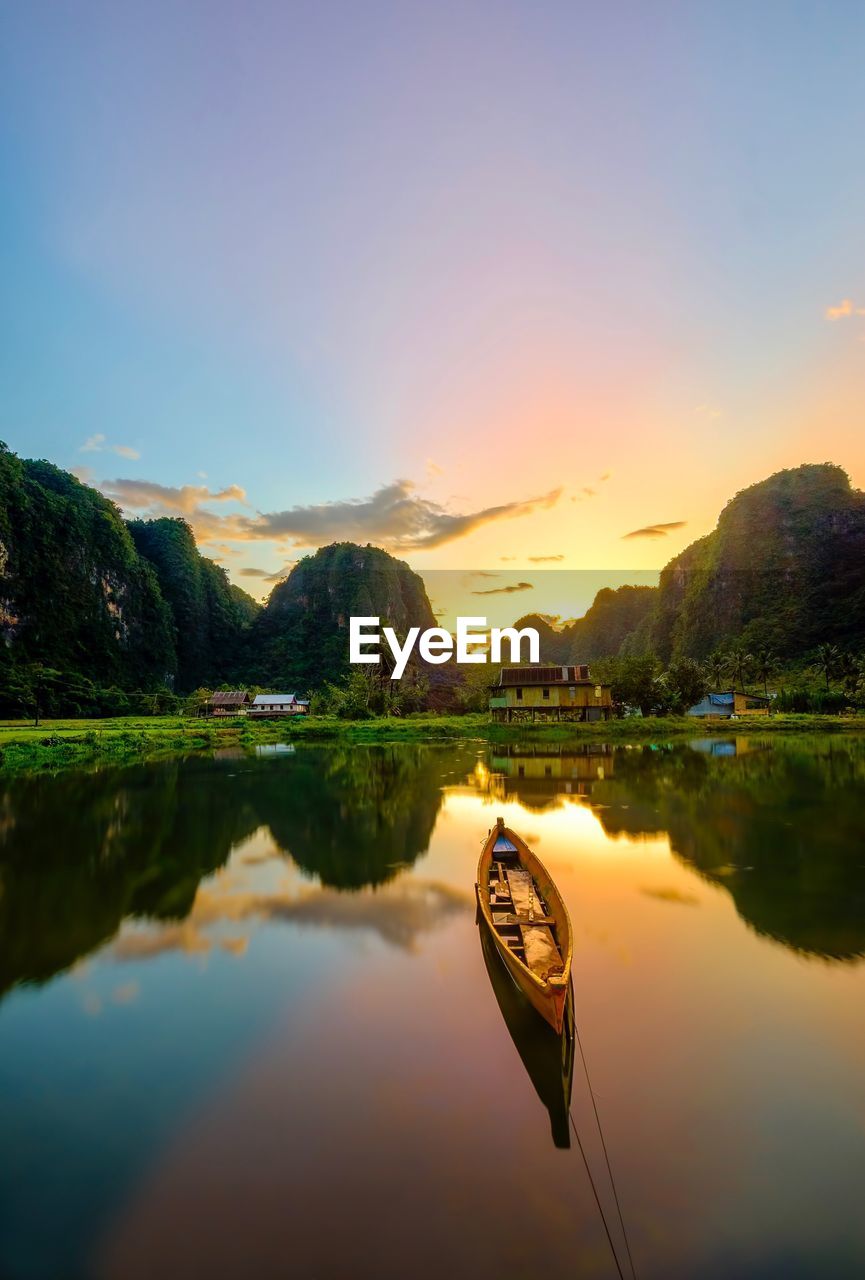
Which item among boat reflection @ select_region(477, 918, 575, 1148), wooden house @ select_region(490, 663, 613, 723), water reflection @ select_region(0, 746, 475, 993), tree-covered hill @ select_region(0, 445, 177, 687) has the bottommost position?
water reflection @ select_region(0, 746, 475, 993)

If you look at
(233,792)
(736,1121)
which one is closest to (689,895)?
(736,1121)

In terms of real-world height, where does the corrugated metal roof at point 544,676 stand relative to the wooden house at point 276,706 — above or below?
above

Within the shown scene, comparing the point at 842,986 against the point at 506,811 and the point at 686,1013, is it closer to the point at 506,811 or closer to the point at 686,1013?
the point at 686,1013

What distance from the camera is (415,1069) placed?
630cm

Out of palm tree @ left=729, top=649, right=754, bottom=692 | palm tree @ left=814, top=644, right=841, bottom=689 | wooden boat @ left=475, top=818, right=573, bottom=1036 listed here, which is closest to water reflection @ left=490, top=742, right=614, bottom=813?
wooden boat @ left=475, top=818, right=573, bottom=1036

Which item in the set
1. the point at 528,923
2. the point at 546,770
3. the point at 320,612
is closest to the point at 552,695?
the point at 546,770

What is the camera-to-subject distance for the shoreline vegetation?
124ft

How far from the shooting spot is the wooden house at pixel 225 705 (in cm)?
6562

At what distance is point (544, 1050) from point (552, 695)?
41852 mm

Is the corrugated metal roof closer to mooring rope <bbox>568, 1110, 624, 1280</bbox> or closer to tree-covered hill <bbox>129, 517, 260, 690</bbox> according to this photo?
mooring rope <bbox>568, 1110, 624, 1280</bbox>

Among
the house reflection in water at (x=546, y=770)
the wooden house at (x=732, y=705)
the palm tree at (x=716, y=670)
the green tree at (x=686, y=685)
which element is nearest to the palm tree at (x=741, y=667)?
the palm tree at (x=716, y=670)

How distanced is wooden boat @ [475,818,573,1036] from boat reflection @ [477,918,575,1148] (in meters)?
0.34

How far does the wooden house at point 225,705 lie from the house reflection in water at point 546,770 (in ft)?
119

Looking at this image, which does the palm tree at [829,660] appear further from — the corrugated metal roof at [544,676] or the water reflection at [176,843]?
the water reflection at [176,843]
